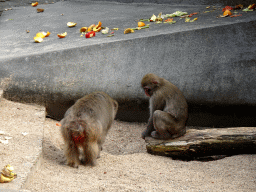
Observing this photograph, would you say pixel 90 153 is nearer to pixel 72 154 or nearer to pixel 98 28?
pixel 72 154

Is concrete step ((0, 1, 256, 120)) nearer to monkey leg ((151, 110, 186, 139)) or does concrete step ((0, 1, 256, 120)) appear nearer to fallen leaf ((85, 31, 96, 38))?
fallen leaf ((85, 31, 96, 38))

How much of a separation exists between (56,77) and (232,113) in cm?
346

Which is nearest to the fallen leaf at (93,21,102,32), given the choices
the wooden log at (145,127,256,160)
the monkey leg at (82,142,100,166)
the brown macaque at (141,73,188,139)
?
the brown macaque at (141,73,188,139)

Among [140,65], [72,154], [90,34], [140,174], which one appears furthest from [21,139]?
[90,34]

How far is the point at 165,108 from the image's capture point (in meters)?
5.07

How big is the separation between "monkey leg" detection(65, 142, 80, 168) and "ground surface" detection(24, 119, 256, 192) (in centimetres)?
10

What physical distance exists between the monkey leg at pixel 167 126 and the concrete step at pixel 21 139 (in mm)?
1788

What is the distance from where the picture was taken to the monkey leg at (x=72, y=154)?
4.10 metres

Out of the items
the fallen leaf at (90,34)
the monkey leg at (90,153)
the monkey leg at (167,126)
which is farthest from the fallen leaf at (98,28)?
the monkey leg at (90,153)

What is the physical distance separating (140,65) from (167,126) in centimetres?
168

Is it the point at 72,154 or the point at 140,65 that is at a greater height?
the point at 140,65

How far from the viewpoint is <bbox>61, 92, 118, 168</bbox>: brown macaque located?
158 inches

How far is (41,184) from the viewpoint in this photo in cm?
340

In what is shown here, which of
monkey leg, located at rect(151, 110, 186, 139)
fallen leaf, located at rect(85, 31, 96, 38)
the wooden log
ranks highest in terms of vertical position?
fallen leaf, located at rect(85, 31, 96, 38)
